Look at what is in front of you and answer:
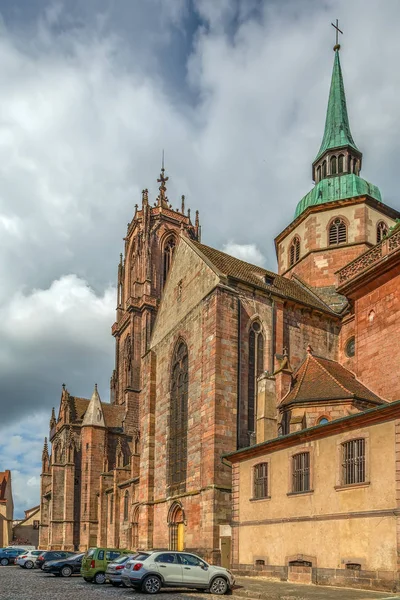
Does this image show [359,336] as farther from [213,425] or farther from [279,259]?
[279,259]

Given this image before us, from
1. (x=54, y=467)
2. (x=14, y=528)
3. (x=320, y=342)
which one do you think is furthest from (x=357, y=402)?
(x=14, y=528)

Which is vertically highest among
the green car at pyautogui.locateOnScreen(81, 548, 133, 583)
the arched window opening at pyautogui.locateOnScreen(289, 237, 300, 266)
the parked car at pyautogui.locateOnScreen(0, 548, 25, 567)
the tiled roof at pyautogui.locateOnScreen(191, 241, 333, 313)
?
the arched window opening at pyautogui.locateOnScreen(289, 237, 300, 266)

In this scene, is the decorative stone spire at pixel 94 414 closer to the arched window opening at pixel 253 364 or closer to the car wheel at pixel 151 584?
the arched window opening at pixel 253 364

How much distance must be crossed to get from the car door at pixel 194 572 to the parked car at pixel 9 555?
27.0 m

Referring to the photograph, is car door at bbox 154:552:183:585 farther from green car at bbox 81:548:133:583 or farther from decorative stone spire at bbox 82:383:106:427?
decorative stone spire at bbox 82:383:106:427

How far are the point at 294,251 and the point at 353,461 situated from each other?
24670 mm

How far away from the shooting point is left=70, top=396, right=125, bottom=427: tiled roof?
61.3m

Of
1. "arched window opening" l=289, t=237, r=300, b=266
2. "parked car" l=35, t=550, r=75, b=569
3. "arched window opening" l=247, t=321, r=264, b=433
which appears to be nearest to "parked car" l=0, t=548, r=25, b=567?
"parked car" l=35, t=550, r=75, b=569

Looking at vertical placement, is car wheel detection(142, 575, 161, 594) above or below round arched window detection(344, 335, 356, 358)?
below

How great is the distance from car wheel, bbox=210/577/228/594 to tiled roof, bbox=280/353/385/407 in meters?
8.20

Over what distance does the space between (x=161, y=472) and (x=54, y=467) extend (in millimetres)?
30854

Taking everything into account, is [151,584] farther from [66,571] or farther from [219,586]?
[66,571]

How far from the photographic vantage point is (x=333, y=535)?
1873 centimetres

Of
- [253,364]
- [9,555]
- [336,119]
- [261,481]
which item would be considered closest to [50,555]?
[9,555]
